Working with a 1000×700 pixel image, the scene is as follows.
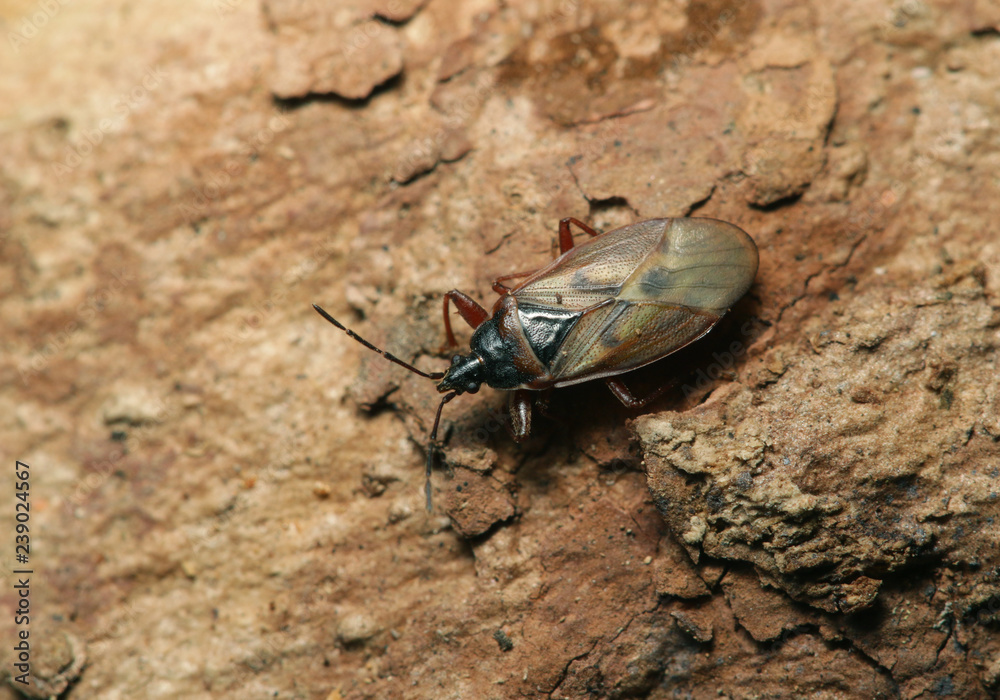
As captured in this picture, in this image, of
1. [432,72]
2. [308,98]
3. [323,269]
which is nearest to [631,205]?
[432,72]

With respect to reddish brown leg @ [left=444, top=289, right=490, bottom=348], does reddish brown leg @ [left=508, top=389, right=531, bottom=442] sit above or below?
below

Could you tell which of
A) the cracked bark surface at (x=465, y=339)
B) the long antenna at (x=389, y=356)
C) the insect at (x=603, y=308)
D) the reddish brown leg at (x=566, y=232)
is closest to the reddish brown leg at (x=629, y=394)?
the insect at (x=603, y=308)

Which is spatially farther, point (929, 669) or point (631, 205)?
point (631, 205)

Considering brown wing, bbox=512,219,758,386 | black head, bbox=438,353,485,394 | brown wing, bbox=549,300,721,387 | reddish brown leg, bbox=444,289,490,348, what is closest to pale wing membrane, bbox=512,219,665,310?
brown wing, bbox=512,219,758,386

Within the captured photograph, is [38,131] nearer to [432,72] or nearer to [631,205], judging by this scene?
[432,72]

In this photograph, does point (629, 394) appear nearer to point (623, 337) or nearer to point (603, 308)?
point (623, 337)

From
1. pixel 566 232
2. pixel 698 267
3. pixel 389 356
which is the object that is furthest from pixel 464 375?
pixel 698 267

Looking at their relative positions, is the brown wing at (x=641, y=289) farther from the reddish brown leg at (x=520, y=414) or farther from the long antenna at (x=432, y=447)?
the long antenna at (x=432, y=447)

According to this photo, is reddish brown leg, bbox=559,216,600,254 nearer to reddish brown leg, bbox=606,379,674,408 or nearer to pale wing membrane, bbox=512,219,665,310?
pale wing membrane, bbox=512,219,665,310
